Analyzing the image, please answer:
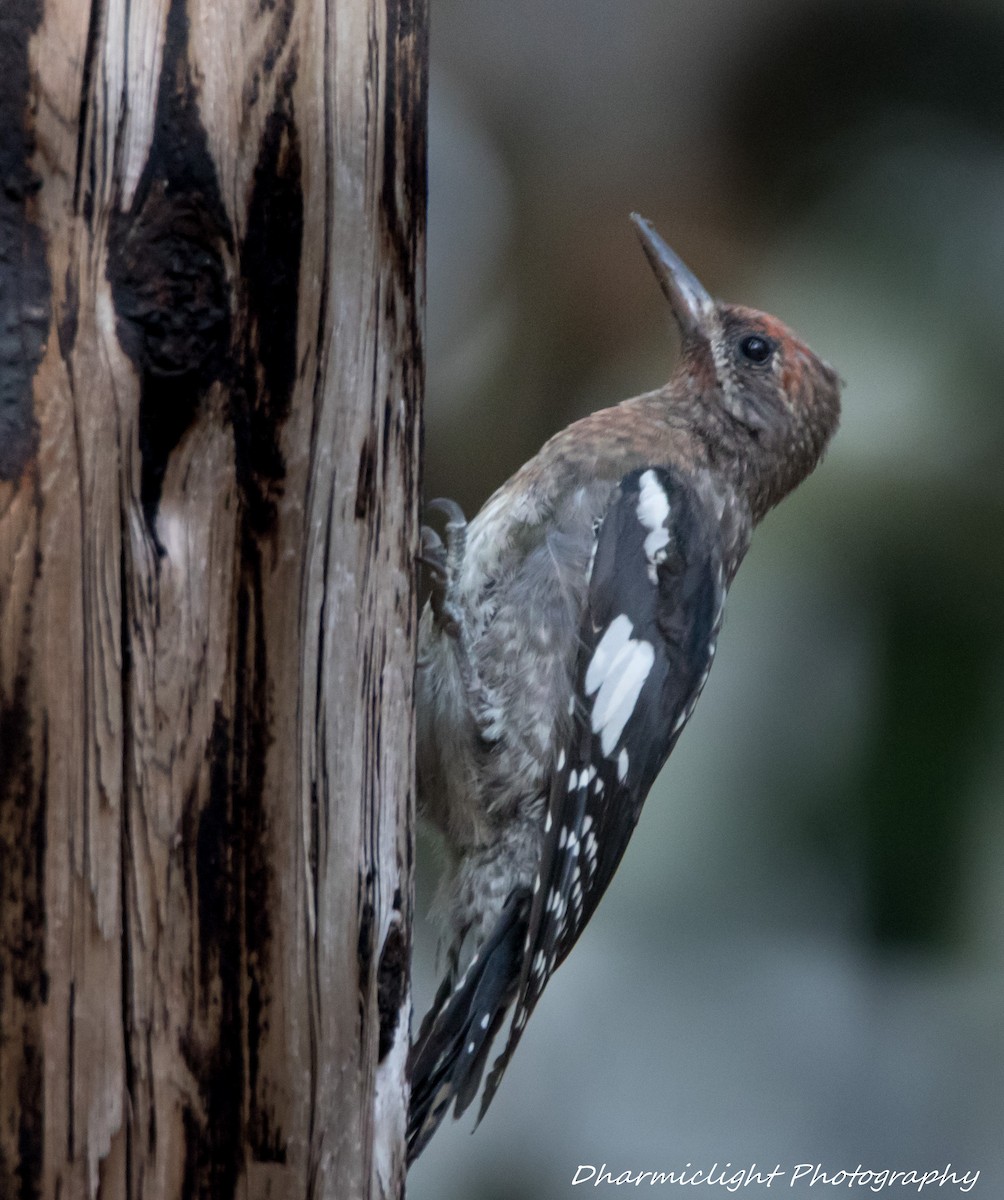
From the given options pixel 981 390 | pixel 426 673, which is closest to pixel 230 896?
pixel 426 673

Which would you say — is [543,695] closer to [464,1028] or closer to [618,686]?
[618,686]

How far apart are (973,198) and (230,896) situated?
424 cm

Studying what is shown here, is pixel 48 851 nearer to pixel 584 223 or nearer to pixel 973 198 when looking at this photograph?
pixel 584 223

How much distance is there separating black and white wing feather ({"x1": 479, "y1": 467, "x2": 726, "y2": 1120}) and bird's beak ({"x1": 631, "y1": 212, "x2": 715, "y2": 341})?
51cm

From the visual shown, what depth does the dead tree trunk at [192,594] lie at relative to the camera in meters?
1.17

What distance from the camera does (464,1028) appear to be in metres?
2.29

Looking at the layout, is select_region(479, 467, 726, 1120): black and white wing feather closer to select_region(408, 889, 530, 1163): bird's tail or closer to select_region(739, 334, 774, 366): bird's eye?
select_region(408, 889, 530, 1163): bird's tail

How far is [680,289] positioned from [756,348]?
0.24m

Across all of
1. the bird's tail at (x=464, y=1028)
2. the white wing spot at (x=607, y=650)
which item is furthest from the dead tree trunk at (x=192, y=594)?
the white wing spot at (x=607, y=650)

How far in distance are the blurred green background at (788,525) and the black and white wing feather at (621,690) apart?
177 cm

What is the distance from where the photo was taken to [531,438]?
4535 mm

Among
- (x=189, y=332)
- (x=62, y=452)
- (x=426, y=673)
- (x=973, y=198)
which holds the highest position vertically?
(x=973, y=198)

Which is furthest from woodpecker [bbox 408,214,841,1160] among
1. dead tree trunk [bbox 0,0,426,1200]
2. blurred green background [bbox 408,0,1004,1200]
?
blurred green background [bbox 408,0,1004,1200]

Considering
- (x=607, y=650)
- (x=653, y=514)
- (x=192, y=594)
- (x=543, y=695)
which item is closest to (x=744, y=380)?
(x=653, y=514)
